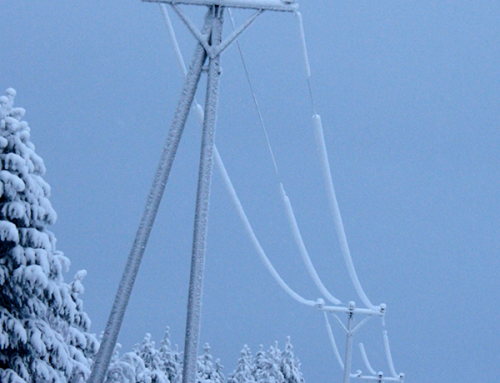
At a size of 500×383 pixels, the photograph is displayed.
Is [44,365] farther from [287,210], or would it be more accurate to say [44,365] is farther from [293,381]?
[293,381]

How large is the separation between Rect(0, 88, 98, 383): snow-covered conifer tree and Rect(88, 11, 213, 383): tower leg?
4.19m

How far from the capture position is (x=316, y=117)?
43.7 feet

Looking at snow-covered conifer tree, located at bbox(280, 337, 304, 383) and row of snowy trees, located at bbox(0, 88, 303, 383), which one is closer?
row of snowy trees, located at bbox(0, 88, 303, 383)

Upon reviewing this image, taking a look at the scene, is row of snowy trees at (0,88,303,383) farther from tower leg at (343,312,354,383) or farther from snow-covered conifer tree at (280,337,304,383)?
snow-covered conifer tree at (280,337,304,383)

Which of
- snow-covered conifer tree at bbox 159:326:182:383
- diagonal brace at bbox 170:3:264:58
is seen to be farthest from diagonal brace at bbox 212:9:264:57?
snow-covered conifer tree at bbox 159:326:182:383

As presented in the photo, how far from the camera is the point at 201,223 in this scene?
10219 millimetres

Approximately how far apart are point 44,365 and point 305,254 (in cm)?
532

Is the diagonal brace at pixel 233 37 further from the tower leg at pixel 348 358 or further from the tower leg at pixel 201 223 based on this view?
the tower leg at pixel 348 358

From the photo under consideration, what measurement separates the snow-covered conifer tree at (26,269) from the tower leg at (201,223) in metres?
4.75

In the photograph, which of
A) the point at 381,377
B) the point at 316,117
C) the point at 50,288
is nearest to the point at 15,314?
the point at 50,288

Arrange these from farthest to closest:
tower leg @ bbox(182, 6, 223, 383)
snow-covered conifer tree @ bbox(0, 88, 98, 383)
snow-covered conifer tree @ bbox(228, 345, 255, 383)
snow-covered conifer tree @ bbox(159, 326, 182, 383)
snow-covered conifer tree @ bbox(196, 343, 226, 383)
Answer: snow-covered conifer tree @ bbox(228, 345, 255, 383) → snow-covered conifer tree @ bbox(196, 343, 226, 383) → snow-covered conifer tree @ bbox(159, 326, 182, 383) → snow-covered conifer tree @ bbox(0, 88, 98, 383) → tower leg @ bbox(182, 6, 223, 383)

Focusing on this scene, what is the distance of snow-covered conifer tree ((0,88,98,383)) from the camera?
46.1 ft

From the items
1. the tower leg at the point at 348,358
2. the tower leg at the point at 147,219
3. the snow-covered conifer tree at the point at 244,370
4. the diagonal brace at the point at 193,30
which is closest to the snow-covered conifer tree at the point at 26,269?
the tower leg at the point at 147,219

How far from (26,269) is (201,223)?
492cm
